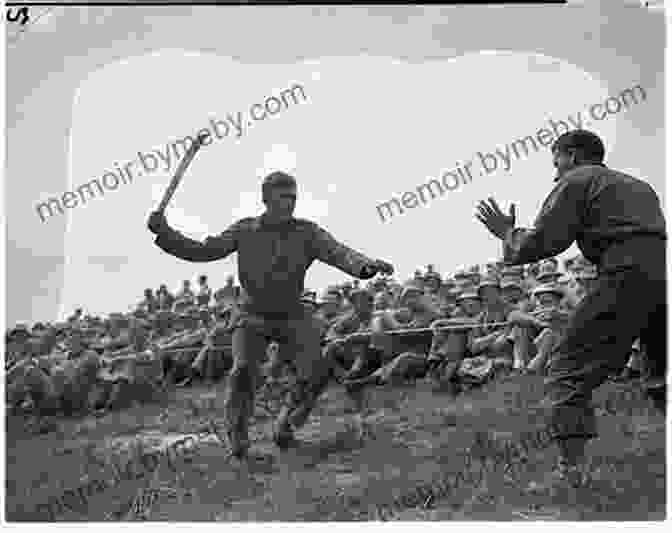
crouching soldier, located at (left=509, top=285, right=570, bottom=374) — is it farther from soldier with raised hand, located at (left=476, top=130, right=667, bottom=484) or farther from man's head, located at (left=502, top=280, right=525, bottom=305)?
soldier with raised hand, located at (left=476, top=130, right=667, bottom=484)

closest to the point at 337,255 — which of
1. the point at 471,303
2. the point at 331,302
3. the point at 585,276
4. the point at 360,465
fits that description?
the point at 331,302

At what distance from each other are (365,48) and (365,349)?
92.7 inches

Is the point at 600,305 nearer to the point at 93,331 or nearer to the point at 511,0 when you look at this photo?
the point at 511,0

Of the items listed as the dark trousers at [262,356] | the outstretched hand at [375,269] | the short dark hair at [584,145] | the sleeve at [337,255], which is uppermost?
the short dark hair at [584,145]

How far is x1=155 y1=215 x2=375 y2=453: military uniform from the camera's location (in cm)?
677

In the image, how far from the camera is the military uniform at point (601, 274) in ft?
18.6

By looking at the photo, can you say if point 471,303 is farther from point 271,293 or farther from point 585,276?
point 271,293

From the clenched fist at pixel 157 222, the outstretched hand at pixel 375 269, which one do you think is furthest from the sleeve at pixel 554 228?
the clenched fist at pixel 157 222

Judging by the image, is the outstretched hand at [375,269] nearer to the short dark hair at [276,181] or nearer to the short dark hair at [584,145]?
the short dark hair at [276,181]

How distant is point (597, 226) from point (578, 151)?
0.57 m

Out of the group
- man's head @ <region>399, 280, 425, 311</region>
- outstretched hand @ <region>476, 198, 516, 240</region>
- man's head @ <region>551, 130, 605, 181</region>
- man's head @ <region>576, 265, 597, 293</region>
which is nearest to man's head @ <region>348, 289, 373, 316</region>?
→ man's head @ <region>399, 280, 425, 311</region>

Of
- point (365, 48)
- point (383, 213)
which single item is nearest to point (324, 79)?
point (365, 48)

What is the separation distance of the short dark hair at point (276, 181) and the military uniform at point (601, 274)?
1.81m

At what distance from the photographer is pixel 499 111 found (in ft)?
24.8
